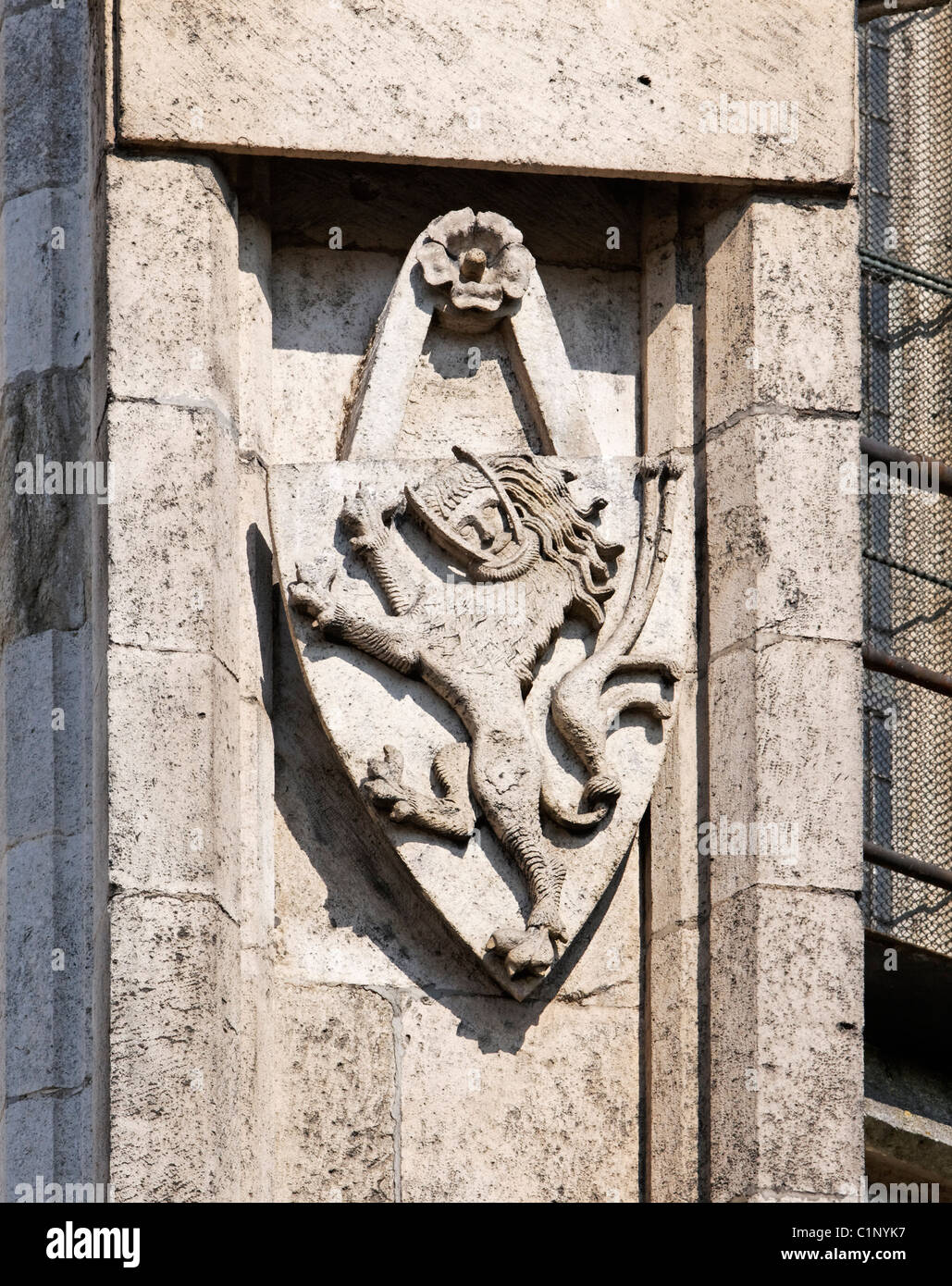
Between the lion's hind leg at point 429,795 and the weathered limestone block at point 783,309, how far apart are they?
1049 millimetres

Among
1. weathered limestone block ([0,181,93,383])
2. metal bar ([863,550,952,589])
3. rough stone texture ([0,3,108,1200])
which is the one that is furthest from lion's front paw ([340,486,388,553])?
metal bar ([863,550,952,589])

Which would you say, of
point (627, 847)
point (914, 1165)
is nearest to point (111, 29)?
point (627, 847)

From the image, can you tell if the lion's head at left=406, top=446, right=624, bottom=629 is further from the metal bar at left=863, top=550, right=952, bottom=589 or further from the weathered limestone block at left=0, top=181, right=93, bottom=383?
the metal bar at left=863, top=550, right=952, bottom=589

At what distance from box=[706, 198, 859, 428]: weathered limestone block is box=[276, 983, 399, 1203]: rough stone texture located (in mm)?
1591

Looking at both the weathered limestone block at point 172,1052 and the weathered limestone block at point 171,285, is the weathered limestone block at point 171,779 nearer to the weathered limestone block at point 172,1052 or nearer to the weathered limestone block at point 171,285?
the weathered limestone block at point 172,1052

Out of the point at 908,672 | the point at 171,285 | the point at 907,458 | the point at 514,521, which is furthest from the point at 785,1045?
the point at 907,458

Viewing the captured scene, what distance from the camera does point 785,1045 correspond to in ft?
22.5

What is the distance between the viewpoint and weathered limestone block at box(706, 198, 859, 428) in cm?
729

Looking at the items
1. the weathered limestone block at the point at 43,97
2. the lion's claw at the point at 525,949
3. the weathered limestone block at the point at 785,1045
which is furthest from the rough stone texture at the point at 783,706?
the weathered limestone block at the point at 43,97

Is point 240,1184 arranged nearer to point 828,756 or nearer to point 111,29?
point 828,756

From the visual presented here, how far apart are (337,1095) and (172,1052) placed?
1.51 feet

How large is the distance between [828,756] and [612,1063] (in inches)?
32.0

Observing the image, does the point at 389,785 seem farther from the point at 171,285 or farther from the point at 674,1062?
the point at 171,285

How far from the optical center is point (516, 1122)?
6.89 meters
